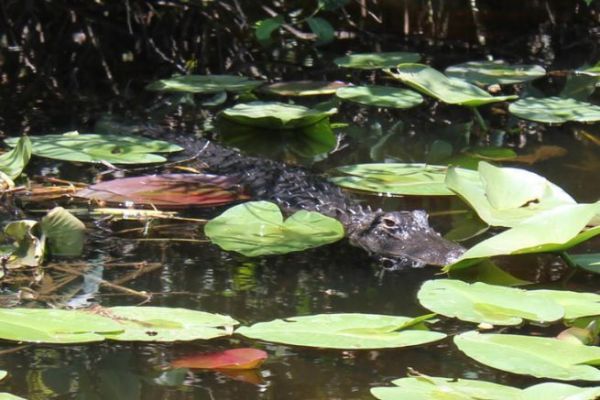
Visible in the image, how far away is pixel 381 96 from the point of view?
13.8 ft

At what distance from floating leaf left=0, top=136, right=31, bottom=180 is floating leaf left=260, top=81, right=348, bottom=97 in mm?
1437

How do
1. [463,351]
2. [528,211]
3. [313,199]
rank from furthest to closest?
[313,199] → [528,211] → [463,351]

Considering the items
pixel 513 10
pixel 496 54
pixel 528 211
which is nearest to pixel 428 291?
pixel 528 211

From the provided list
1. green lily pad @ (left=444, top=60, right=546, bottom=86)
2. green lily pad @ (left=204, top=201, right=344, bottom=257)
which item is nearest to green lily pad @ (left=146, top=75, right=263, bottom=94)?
green lily pad @ (left=444, top=60, right=546, bottom=86)

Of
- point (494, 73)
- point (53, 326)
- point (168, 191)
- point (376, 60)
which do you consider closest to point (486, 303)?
point (53, 326)

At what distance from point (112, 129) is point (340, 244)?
138 cm

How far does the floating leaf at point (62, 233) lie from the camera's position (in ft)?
8.68

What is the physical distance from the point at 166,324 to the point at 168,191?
1.14 metres

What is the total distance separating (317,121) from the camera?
4004mm

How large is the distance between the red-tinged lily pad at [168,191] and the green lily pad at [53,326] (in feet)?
3.26

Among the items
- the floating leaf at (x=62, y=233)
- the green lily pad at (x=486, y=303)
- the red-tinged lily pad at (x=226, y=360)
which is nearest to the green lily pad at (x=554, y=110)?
the green lily pad at (x=486, y=303)

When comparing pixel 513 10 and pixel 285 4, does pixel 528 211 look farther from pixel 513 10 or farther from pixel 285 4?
pixel 513 10

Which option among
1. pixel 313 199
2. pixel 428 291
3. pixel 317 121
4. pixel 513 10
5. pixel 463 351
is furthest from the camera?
pixel 513 10

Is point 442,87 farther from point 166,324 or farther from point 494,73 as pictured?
point 166,324
